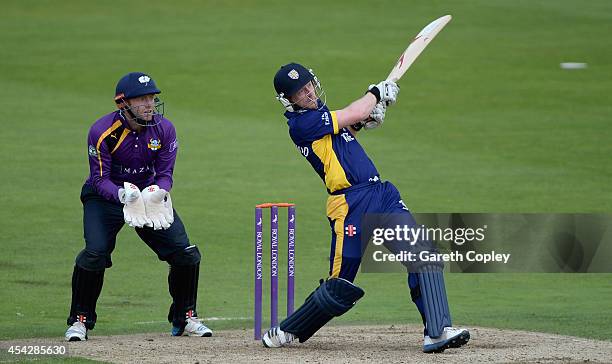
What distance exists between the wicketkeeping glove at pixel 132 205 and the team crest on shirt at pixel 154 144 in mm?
330

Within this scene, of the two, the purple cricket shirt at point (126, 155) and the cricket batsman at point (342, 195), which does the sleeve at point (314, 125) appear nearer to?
the cricket batsman at point (342, 195)

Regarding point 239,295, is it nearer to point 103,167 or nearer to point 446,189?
point 103,167

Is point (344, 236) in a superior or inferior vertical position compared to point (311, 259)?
superior

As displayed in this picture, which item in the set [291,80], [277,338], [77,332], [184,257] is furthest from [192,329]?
[291,80]

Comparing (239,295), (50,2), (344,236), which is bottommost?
(239,295)

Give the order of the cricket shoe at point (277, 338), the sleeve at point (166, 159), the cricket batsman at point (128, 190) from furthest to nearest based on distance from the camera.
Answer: the sleeve at point (166, 159)
the cricket batsman at point (128, 190)
the cricket shoe at point (277, 338)

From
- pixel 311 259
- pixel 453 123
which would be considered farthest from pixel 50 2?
pixel 311 259

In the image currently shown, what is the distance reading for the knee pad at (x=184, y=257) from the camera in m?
8.47

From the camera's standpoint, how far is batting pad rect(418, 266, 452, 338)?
7.45 meters

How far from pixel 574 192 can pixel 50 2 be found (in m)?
18.1

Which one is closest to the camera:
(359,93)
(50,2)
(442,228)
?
(442,228)

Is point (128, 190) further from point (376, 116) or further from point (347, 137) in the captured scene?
point (376, 116)

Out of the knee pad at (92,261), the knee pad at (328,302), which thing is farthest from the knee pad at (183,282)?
the knee pad at (328,302)

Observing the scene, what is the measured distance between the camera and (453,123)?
771 inches
